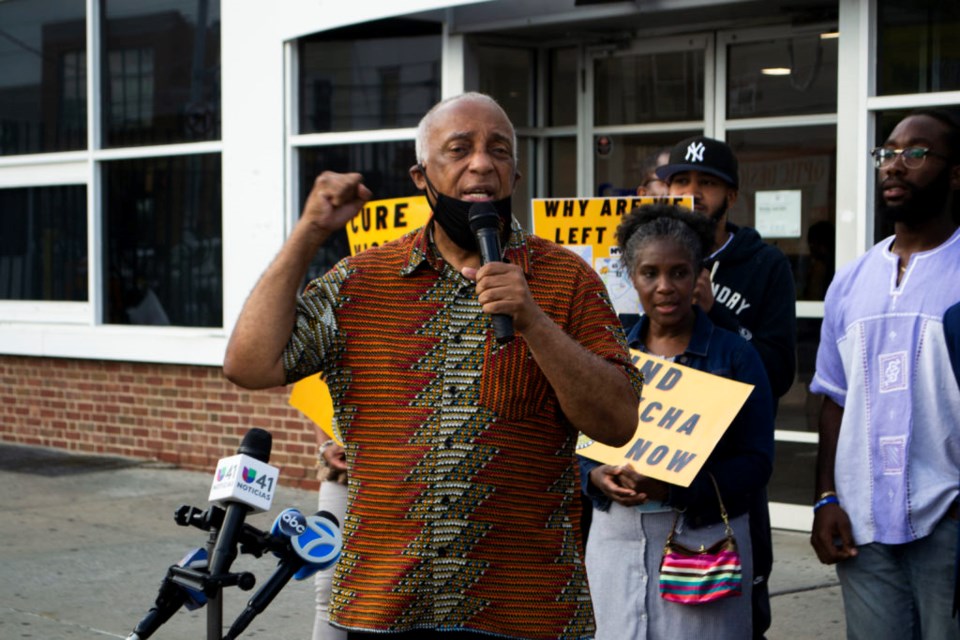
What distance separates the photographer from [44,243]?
41.9 feet

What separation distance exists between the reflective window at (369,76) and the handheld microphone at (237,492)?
23.5ft

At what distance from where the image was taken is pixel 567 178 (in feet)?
33.2

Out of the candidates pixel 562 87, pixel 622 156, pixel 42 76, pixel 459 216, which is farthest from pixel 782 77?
pixel 42 76

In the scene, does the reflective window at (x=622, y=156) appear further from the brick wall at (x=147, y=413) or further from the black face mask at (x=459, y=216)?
the black face mask at (x=459, y=216)

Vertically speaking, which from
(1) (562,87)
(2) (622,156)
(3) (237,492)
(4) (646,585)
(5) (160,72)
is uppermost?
(5) (160,72)

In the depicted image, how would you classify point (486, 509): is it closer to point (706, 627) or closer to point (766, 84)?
point (706, 627)

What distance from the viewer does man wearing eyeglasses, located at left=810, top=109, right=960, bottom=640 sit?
3.78m

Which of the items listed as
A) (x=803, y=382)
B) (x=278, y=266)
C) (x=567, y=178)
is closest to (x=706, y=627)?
(x=278, y=266)

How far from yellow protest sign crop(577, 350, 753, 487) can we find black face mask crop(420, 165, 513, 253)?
1318 millimetres

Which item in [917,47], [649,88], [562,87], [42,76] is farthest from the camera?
[42,76]

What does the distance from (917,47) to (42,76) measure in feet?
26.3

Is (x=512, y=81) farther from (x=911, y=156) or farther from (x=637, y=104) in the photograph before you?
(x=911, y=156)

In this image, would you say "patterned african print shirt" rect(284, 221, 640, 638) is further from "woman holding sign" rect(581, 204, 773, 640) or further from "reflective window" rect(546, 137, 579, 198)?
"reflective window" rect(546, 137, 579, 198)

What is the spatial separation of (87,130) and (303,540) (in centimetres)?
1012
